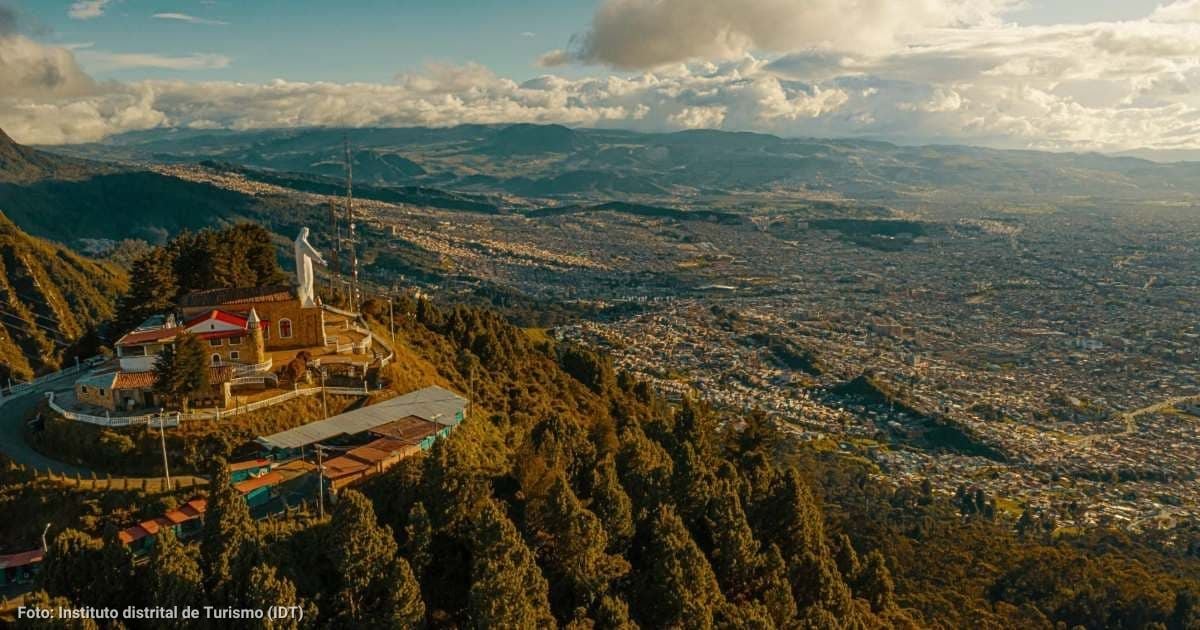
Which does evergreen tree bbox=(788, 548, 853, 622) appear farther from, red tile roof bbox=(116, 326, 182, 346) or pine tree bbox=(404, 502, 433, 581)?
red tile roof bbox=(116, 326, 182, 346)

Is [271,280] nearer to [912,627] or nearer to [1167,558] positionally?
[912,627]

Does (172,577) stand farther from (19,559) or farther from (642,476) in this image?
(642,476)

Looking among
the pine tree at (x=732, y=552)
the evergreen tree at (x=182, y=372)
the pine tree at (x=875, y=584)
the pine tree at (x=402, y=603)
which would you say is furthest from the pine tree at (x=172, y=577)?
the pine tree at (x=875, y=584)

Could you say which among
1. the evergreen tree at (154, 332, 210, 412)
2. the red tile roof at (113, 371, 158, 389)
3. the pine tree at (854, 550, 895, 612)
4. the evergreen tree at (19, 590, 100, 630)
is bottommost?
the pine tree at (854, 550, 895, 612)

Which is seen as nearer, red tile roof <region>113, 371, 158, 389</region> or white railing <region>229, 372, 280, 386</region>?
red tile roof <region>113, 371, 158, 389</region>

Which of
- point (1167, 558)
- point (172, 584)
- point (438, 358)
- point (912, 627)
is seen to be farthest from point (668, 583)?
point (1167, 558)

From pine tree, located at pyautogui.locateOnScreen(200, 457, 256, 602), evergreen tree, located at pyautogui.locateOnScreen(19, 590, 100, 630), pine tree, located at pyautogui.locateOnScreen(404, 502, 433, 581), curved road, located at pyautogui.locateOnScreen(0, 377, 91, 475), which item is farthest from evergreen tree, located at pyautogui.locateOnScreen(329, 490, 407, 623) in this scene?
curved road, located at pyautogui.locateOnScreen(0, 377, 91, 475)
